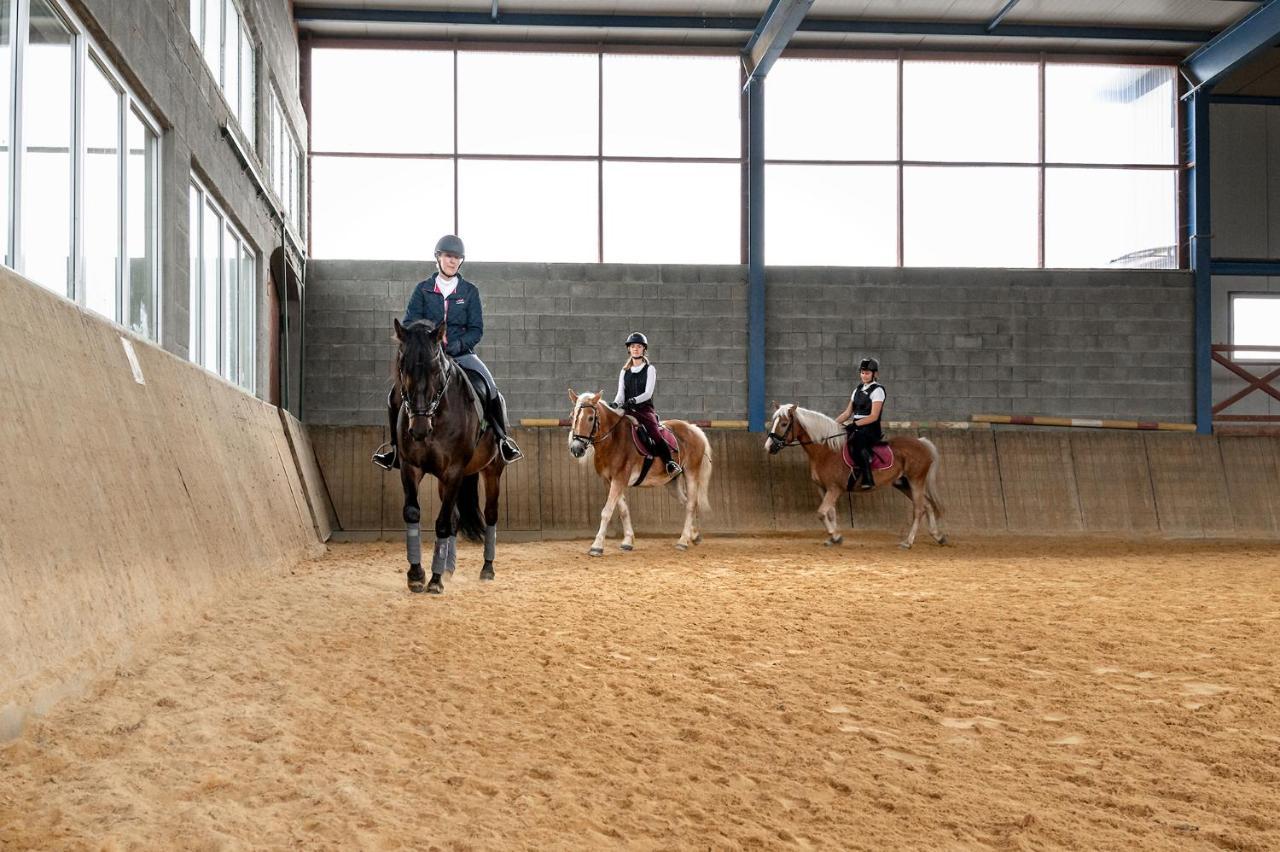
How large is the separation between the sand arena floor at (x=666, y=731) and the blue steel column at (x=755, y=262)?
9.88 m

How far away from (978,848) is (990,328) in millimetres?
15103

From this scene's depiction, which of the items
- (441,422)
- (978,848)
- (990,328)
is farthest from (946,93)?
(978,848)

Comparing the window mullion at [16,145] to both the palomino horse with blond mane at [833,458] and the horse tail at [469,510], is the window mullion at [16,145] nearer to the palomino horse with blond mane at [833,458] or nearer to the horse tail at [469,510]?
the horse tail at [469,510]

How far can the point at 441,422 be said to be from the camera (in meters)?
6.83

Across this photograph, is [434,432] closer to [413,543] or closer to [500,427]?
[413,543]

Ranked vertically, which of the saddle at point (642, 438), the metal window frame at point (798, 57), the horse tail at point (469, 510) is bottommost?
the horse tail at point (469, 510)

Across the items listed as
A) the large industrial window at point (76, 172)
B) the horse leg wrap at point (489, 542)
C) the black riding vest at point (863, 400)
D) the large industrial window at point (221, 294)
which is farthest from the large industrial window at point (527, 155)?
the horse leg wrap at point (489, 542)

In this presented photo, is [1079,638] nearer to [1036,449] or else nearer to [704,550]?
[704,550]

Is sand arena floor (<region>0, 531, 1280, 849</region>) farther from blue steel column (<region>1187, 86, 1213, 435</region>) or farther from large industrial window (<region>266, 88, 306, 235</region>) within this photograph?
blue steel column (<region>1187, 86, 1213, 435</region>)

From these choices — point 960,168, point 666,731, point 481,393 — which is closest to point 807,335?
point 960,168

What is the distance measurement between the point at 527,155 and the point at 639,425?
6903 millimetres

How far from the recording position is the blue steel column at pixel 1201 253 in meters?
16.4

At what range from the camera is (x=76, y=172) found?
5926mm

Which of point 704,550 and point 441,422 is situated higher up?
point 441,422
